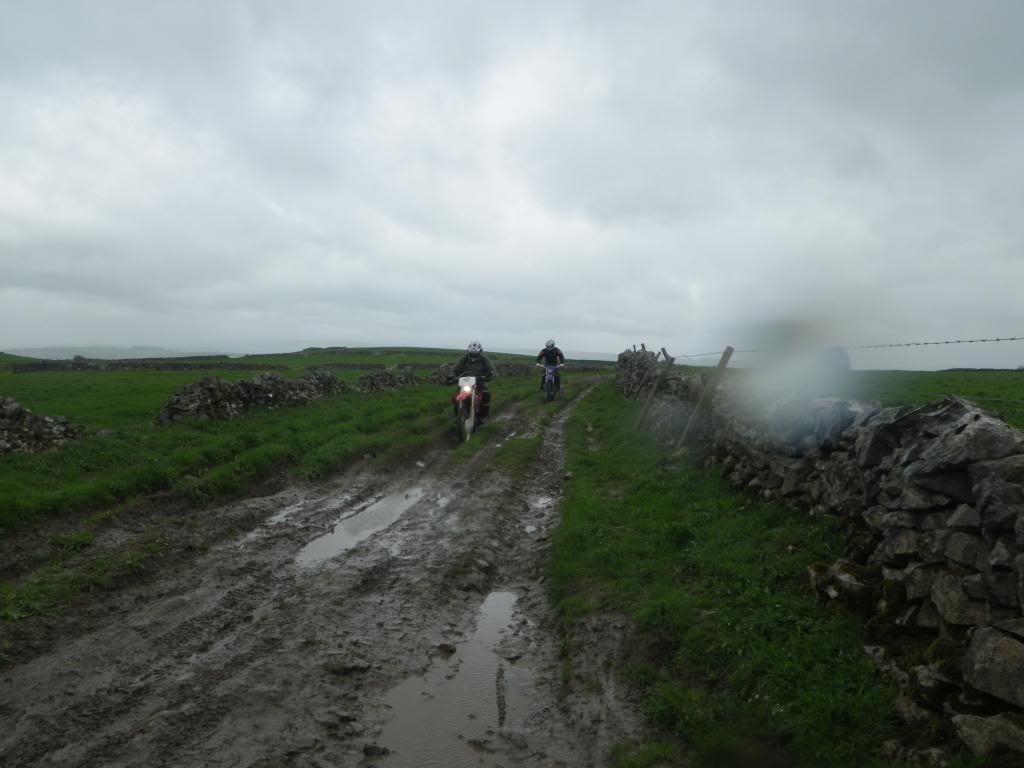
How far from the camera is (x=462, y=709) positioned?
16.9 ft

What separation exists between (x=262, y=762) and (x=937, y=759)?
4479mm

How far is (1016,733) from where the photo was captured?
3.67 m

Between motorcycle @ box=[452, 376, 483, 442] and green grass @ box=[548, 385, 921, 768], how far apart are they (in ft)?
23.0

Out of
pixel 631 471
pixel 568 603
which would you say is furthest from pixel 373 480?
pixel 568 603

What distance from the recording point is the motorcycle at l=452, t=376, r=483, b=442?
58.2 feet

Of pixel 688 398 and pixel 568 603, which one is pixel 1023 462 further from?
pixel 688 398

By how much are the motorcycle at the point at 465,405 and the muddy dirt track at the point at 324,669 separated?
8.48 meters

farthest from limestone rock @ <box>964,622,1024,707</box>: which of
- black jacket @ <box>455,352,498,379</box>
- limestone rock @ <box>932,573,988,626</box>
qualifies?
black jacket @ <box>455,352,498,379</box>

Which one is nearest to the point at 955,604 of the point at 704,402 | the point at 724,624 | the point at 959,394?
the point at 724,624

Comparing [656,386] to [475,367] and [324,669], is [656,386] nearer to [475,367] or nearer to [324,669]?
[475,367]

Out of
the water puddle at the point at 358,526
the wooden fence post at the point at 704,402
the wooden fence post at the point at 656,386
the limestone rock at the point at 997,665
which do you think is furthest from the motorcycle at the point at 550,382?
the limestone rock at the point at 997,665

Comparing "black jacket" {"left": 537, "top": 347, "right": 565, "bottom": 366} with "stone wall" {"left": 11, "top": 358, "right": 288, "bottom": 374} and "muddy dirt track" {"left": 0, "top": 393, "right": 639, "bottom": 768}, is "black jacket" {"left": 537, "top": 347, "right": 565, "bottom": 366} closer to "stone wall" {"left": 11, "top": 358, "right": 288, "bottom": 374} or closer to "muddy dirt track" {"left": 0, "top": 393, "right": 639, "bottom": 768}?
"muddy dirt track" {"left": 0, "top": 393, "right": 639, "bottom": 768}

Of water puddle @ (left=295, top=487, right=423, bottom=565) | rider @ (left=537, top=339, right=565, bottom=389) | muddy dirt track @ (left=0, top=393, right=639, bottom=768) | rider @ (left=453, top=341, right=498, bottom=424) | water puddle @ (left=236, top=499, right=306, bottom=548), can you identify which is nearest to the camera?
muddy dirt track @ (left=0, top=393, right=639, bottom=768)

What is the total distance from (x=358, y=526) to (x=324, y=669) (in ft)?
15.0
